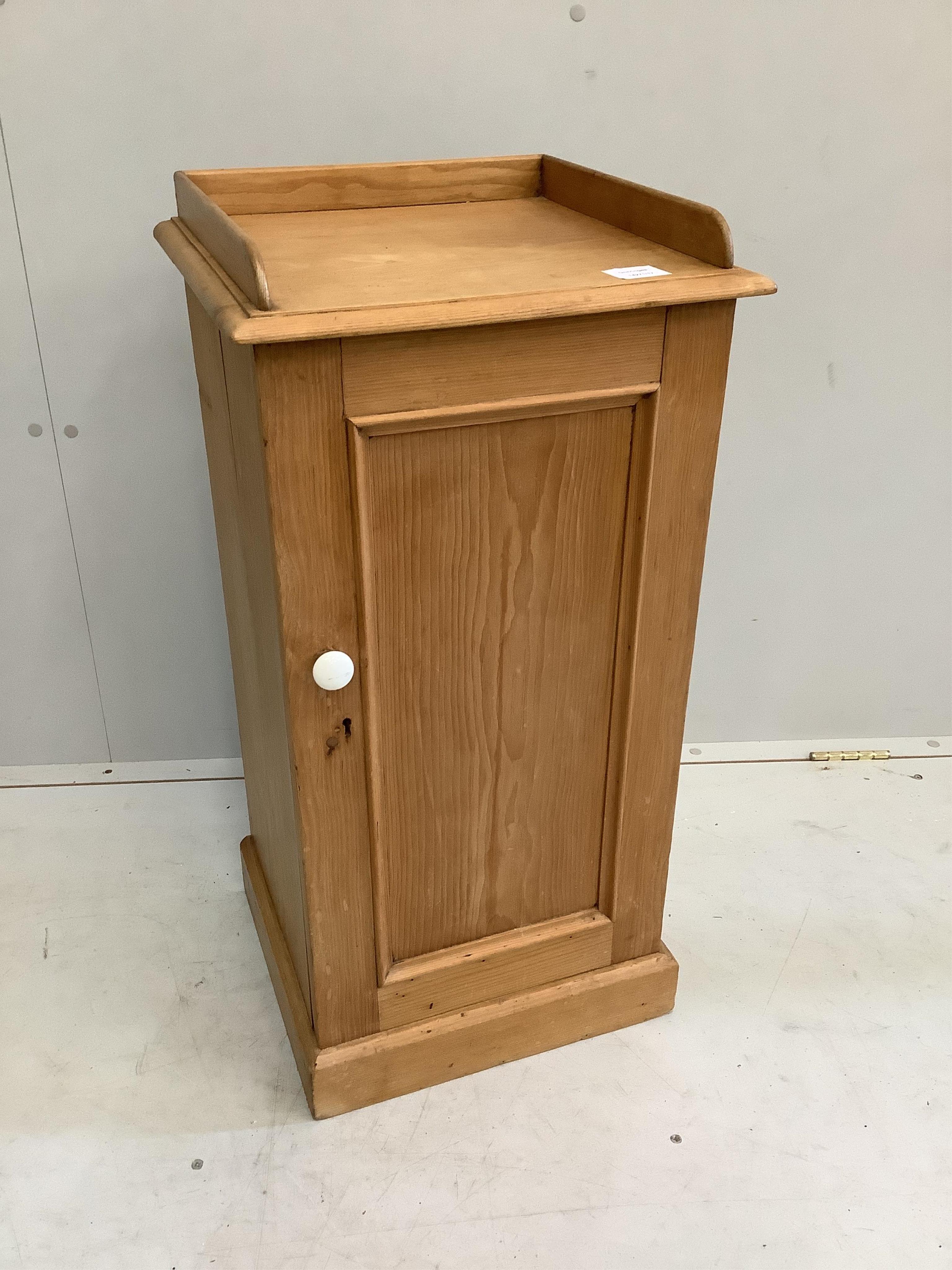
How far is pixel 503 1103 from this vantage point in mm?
1533

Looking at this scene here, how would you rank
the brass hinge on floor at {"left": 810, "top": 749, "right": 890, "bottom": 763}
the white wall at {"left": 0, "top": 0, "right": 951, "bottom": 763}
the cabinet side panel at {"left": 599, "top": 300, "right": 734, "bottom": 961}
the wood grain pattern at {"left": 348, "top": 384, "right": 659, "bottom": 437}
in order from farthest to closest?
1. the brass hinge on floor at {"left": 810, "top": 749, "right": 890, "bottom": 763}
2. the white wall at {"left": 0, "top": 0, "right": 951, "bottom": 763}
3. the cabinet side panel at {"left": 599, "top": 300, "right": 734, "bottom": 961}
4. the wood grain pattern at {"left": 348, "top": 384, "right": 659, "bottom": 437}

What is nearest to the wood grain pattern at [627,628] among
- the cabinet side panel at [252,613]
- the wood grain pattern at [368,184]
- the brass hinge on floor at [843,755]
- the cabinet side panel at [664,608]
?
the cabinet side panel at [664,608]

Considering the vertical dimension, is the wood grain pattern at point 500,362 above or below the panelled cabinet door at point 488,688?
above

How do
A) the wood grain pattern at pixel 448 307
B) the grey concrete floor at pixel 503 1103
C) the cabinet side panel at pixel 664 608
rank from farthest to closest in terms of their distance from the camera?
the grey concrete floor at pixel 503 1103
the cabinet side panel at pixel 664 608
the wood grain pattern at pixel 448 307

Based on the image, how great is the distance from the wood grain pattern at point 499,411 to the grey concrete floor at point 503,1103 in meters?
0.95

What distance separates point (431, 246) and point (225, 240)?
0.29 m

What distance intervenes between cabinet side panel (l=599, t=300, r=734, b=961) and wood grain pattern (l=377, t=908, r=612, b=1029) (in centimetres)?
4

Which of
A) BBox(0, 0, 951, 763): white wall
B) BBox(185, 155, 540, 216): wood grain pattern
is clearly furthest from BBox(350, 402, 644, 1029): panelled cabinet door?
BBox(0, 0, 951, 763): white wall

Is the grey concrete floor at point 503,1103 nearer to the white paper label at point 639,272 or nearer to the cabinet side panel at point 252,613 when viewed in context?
the cabinet side panel at point 252,613

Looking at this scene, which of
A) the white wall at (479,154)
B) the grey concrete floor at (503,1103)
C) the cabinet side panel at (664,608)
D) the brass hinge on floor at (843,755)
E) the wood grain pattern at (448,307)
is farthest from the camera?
the brass hinge on floor at (843,755)

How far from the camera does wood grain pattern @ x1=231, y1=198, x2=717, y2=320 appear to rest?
1.13 metres

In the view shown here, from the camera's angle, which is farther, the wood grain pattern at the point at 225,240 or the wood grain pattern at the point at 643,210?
the wood grain pattern at the point at 643,210

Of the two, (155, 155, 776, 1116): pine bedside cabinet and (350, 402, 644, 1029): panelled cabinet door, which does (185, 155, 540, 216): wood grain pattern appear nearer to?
(155, 155, 776, 1116): pine bedside cabinet

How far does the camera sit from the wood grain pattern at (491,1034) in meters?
1.49
